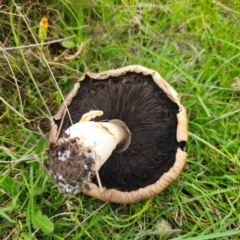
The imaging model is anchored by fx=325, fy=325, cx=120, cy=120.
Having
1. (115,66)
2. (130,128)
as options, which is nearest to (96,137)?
(130,128)

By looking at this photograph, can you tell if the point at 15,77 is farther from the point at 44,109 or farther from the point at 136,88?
the point at 136,88

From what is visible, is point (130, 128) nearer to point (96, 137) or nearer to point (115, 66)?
point (96, 137)

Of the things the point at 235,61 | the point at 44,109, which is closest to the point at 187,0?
the point at 235,61

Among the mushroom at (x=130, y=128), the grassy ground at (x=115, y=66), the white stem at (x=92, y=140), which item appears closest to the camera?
the white stem at (x=92, y=140)

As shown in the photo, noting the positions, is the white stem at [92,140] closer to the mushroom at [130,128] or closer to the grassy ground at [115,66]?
the mushroom at [130,128]

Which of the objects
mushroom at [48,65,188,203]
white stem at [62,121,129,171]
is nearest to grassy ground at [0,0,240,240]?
mushroom at [48,65,188,203]

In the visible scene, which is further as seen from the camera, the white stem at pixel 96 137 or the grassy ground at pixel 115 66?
the grassy ground at pixel 115 66

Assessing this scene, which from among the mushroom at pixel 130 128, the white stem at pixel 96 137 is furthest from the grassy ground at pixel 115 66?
the white stem at pixel 96 137
